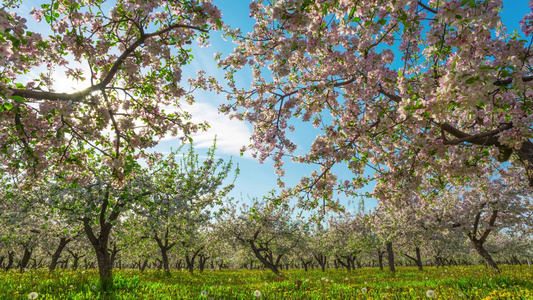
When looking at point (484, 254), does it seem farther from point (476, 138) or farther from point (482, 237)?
point (476, 138)

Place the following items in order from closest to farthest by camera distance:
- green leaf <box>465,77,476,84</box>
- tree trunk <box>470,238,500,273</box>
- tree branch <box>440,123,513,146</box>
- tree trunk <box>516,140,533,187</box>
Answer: green leaf <box>465,77,476,84</box> < tree branch <box>440,123,513,146</box> < tree trunk <box>516,140,533,187</box> < tree trunk <box>470,238,500,273</box>

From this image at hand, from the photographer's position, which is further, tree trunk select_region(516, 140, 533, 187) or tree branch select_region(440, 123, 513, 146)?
tree trunk select_region(516, 140, 533, 187)

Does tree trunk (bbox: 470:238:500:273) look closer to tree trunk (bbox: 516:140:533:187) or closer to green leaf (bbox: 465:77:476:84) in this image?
tree trunk (bbox: 516:140:533:187)

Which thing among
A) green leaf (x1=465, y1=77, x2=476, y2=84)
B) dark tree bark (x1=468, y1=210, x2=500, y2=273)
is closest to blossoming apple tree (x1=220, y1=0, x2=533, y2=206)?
green leaf (x1=465, y1=77, x2=476, y2=84)

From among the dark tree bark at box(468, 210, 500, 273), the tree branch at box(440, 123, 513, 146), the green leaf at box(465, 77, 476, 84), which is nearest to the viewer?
the green leaf at box(465, 77, 476, 84)

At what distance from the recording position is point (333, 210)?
8609 mm

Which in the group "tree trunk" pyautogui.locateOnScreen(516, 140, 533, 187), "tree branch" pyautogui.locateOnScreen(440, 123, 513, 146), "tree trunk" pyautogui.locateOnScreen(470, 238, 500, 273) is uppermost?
"tree branch" pyautogui.locateOnScreen(440, 123, 513, 146)

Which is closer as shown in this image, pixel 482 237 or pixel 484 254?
pixel 484 254

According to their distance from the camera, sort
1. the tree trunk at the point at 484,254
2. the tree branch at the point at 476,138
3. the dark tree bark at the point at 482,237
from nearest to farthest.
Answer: the tree branch at the point at 476,138, the tree trunk at the point at 484,254, the dark tree bark at the point at 482,237

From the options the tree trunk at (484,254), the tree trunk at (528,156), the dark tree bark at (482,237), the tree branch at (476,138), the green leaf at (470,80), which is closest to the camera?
the green leaf at (470,80)

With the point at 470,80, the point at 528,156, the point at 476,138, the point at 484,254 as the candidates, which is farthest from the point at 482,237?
the point at 470,80

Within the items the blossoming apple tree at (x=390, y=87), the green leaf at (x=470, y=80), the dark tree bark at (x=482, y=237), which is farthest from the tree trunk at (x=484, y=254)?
the green leaf at (x=470, y=80)

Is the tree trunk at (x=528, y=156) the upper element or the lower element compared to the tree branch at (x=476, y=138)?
lower

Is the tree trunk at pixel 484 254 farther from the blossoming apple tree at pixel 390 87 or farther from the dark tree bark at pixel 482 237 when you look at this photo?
the blossoming apple tree at pixel 390 87
